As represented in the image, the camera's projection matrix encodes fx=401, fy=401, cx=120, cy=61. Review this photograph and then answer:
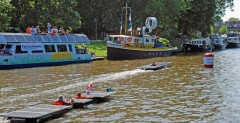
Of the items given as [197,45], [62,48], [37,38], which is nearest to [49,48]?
[37,38]

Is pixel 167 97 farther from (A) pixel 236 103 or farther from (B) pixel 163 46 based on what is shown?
(B) pixel 163 46

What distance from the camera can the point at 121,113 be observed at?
2047 cm

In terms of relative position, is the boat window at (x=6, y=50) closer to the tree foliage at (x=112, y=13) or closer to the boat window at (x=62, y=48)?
the boat window at (x=62, y=48)

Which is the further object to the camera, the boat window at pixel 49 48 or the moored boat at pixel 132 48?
the moored boat at pixel 132 48

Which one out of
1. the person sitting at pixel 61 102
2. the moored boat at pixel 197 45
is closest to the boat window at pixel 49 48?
the person sitting at pixel 61 102

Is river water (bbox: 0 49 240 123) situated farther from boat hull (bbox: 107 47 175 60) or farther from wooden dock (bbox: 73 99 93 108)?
boat hull (bbox: 107 47 175 60)

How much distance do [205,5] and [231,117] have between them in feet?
251

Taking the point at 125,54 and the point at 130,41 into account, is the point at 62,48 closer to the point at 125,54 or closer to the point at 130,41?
the point at 125,54

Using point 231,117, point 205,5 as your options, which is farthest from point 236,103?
point 205,5

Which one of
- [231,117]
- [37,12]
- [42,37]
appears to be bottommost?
[231,117]

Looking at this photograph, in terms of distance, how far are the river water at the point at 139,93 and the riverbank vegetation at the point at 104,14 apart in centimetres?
2574

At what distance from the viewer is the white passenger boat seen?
41.9 meters

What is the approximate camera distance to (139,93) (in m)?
26.7

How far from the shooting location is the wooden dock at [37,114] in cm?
1753
